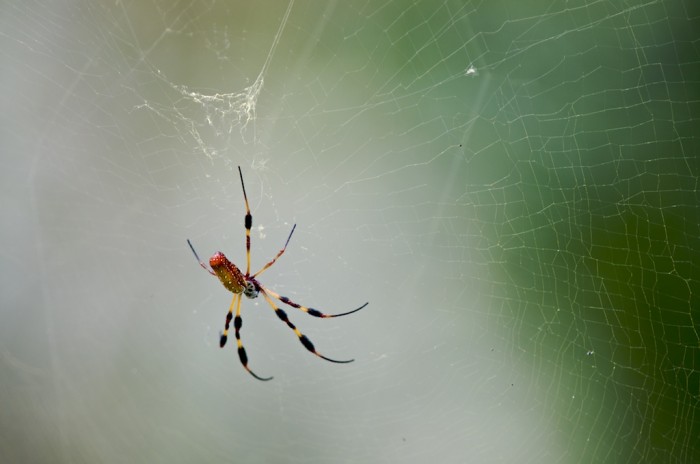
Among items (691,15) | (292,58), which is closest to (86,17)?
(292,58)

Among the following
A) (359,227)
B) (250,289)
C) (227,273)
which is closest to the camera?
(227,273)

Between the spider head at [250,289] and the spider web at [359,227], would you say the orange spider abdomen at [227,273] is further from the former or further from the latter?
the spider web at [359,227]

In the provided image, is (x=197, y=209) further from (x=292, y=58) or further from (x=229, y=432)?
(x=229, y=432)

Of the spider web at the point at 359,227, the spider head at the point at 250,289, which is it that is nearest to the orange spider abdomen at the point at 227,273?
the spider head at the point at 250,289

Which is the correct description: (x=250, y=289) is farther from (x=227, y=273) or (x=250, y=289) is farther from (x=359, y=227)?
(x=359, y=227)

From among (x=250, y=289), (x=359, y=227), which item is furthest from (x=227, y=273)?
(x=359, y=227)
